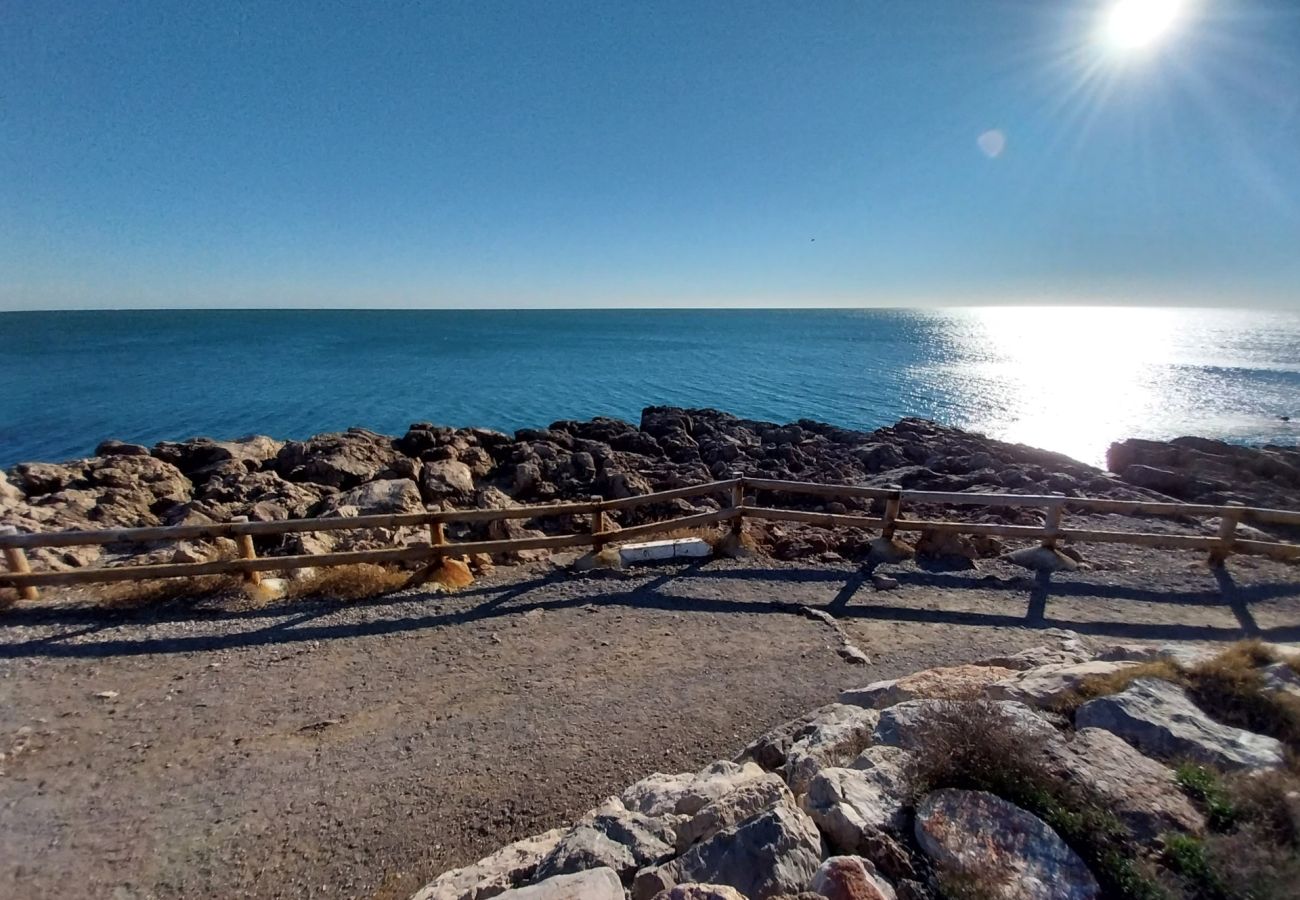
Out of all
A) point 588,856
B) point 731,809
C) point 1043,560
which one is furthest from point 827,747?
point 1043,560

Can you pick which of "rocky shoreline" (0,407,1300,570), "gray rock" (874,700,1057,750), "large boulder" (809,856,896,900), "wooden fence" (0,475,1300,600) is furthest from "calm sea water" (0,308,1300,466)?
"large boulder" (809,856,896,900)

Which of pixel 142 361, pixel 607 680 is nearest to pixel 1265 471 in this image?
pixel 607 680

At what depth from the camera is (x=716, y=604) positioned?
7324 mm

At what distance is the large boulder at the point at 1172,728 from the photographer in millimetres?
3314

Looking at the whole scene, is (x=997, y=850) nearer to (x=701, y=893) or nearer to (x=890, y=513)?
(x=701, y=893)

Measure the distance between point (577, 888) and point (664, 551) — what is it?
574 cm

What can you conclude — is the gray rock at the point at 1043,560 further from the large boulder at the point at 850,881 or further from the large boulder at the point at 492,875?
the large boulder at the point at 492,875

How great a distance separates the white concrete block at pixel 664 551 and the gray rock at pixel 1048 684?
4.54 meters

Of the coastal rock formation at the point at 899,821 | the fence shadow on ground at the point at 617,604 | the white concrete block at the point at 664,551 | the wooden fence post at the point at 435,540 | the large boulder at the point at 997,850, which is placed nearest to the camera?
the large boulder at the point at 997,850

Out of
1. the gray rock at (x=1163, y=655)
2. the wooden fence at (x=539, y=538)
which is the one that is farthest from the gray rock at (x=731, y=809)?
the wooden fence at (x=539, y=538)

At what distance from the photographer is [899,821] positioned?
3.05 meters

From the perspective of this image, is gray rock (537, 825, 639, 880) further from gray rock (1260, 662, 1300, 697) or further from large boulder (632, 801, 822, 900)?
gray rock (1260, 662, 1300, 697)

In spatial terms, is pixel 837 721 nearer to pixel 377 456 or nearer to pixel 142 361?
pixel 377 456

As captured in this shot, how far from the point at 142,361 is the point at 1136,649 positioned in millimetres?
84814
